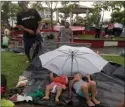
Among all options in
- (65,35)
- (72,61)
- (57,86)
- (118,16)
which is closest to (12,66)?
(65,35)

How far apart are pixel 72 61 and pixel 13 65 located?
2066mm

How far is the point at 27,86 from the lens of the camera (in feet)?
17.4

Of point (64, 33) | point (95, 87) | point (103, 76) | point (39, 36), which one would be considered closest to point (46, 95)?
point (95, 87)

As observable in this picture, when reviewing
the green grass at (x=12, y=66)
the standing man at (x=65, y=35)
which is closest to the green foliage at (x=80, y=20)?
the green grass at (x=12, y=66)

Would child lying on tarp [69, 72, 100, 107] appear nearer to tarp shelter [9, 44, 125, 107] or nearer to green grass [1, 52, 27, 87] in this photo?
tarp shelter [9, 44, 125, 107]

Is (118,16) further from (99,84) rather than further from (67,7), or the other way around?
(99,84)

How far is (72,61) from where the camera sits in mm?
5352

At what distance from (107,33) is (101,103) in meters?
1.01

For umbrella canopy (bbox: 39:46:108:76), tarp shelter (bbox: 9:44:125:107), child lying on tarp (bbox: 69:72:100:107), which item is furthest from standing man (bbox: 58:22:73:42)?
child lying on tarp (bbox: 69:72:100:107)

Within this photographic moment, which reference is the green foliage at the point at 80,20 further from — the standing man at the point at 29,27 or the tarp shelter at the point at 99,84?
the standing man at the point at 29,27

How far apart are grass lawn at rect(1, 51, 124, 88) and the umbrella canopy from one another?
0.41m

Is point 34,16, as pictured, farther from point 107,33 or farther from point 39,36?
point 107,33

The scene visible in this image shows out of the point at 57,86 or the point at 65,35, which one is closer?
the point at 57,86

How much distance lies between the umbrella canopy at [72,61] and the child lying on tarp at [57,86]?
0.63ft
